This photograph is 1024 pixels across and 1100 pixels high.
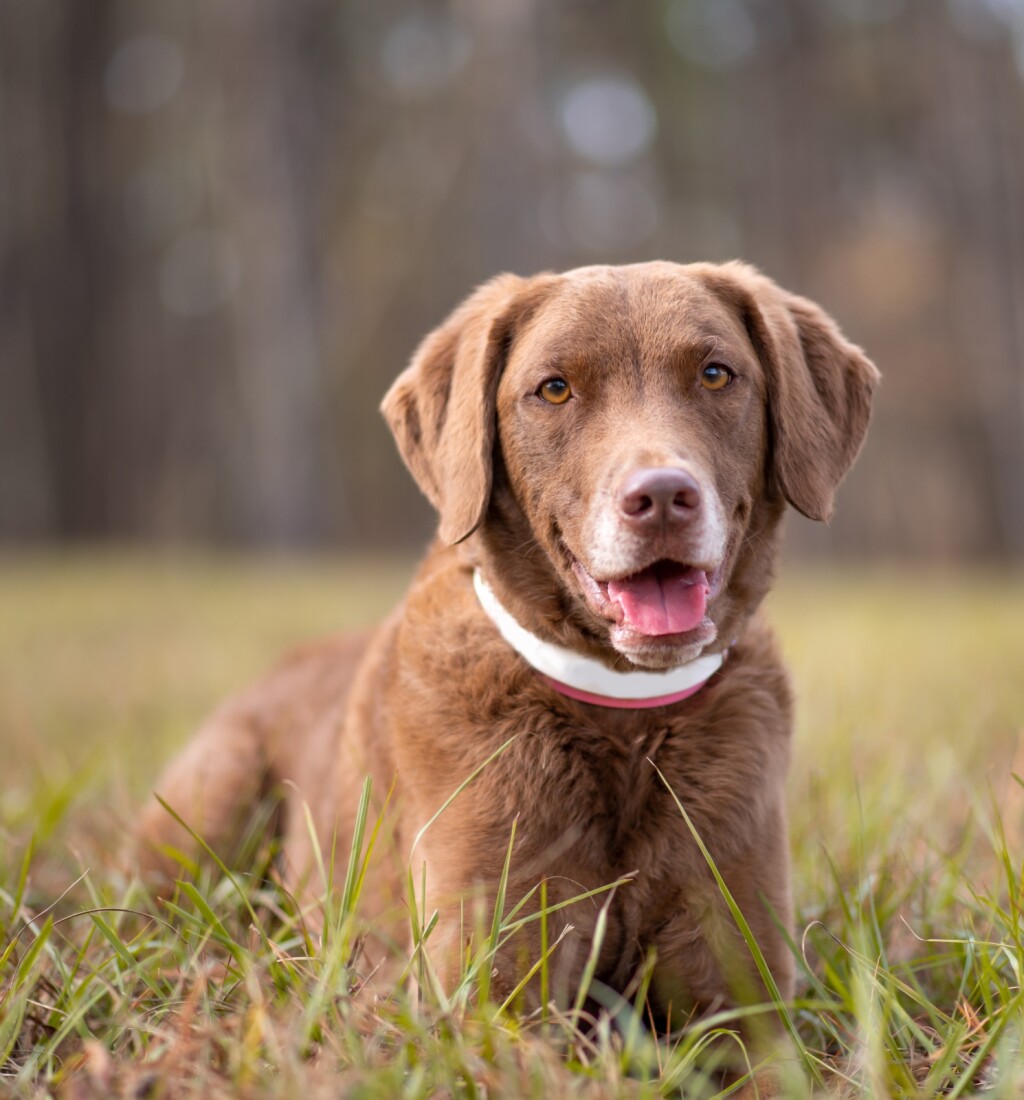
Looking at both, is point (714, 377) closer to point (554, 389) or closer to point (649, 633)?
point (554, 389)

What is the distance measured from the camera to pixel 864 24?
20.6 metres

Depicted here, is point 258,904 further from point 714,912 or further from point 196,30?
point 196,30

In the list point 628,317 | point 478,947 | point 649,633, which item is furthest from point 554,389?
point 478,947

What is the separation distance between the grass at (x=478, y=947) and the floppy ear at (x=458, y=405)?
88 centimetres

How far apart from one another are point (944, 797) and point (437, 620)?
214 centimetres

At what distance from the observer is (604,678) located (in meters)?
2.72

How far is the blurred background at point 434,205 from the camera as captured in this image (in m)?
19.0

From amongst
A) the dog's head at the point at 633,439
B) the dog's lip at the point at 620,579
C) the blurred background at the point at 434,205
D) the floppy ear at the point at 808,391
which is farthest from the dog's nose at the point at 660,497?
the blurred background at the point at 434,205

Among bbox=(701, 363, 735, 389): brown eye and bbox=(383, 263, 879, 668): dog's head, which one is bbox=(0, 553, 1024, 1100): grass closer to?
bbox=(383, 263, 879, 668): dog's head

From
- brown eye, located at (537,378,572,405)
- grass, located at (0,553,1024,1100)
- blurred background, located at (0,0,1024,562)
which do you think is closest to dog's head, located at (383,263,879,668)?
brown eye, located at (537,378,572,405)

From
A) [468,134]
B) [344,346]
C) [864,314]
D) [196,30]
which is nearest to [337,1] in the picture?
[196,30]

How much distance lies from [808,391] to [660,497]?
2.71 feet

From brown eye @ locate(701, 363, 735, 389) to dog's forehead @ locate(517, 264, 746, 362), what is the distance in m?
0.07

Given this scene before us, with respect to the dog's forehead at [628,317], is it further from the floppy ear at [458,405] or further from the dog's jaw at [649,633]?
the dog's jaw at [649,633]
